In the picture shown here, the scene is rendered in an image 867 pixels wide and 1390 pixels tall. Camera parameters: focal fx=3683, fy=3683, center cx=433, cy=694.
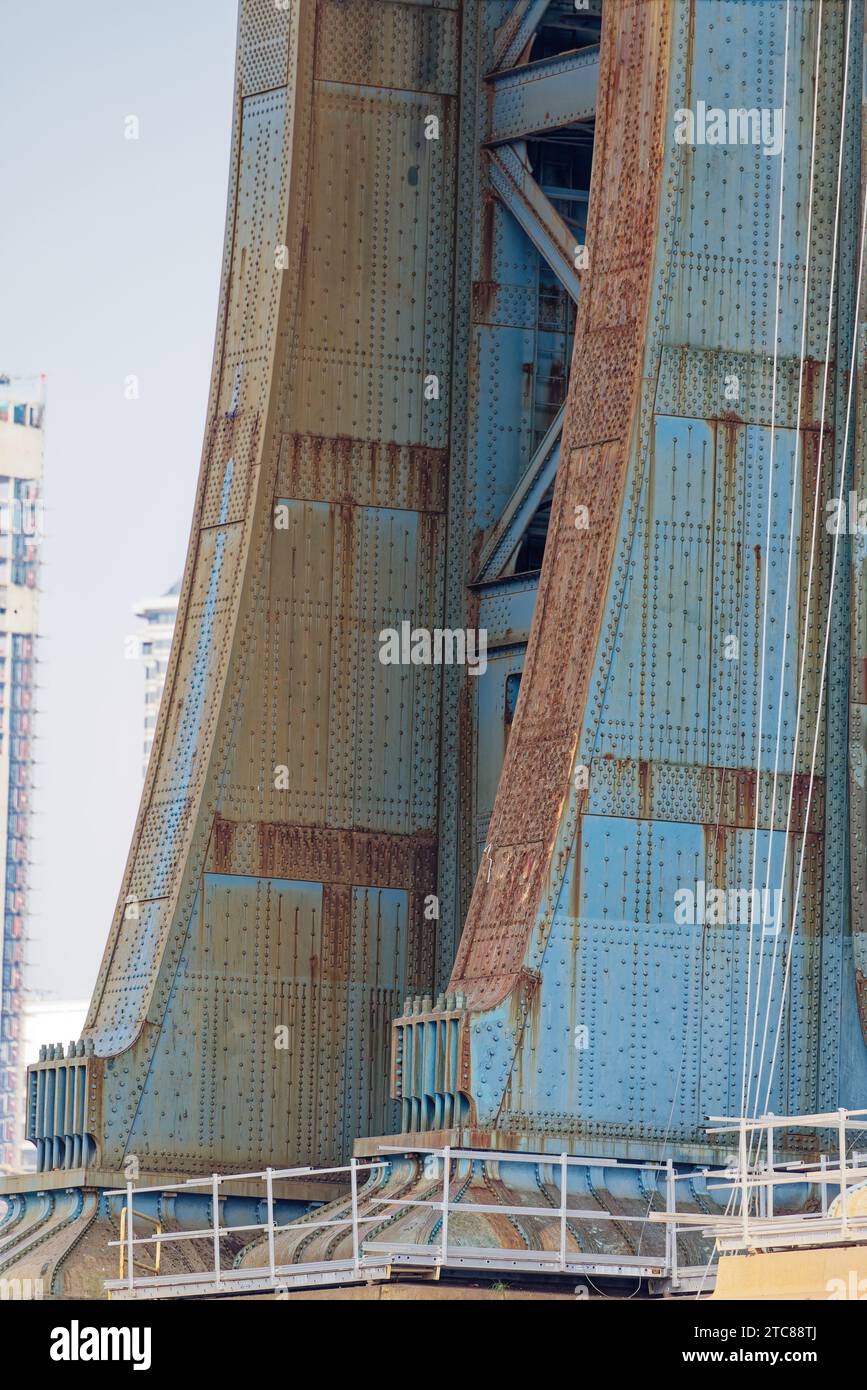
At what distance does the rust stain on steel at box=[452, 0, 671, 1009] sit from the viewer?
34938 mm

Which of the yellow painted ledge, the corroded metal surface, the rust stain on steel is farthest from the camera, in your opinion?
the rust stain on steel

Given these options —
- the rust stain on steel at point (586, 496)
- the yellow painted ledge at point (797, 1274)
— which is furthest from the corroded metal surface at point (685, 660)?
the yellow painted ledge at point (797, 1274)

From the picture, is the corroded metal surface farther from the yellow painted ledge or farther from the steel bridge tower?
the yellow painted ledge

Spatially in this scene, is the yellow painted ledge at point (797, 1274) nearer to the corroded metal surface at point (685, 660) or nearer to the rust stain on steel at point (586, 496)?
the corroded metal surface at point (685, 660)

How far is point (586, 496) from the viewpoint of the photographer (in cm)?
3597

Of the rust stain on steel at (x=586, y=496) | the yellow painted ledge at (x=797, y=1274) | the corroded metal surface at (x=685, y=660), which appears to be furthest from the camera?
the rust stain on steel at (x=586, y=496)

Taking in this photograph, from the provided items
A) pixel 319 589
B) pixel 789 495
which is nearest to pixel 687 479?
pixel 789 495

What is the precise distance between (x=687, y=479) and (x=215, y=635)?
7335mm

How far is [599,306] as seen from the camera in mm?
36562

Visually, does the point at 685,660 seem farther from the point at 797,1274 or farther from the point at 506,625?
the point at 797,1274

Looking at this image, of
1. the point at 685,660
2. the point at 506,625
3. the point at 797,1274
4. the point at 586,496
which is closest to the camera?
the point at 797,1274

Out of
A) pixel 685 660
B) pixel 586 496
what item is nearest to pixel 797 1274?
pixel 685 660

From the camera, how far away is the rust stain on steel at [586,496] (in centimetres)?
3494

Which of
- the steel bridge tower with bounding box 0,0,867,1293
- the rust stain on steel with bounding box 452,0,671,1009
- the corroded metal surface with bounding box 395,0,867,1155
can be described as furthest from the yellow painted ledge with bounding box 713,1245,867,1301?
the rust stain on steel with bounding box 452,0,671,1009
